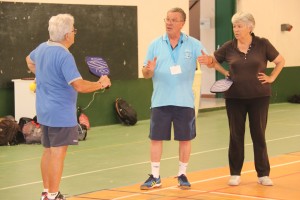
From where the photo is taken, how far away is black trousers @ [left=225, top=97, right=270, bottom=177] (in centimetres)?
750

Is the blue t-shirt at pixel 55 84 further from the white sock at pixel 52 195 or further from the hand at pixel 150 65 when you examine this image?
the hand at pixel 150 65

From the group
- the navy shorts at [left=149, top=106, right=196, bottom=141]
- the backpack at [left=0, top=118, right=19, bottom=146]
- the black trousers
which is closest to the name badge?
the navy shorts at [left=149, top=106, right=196, bottom=141]

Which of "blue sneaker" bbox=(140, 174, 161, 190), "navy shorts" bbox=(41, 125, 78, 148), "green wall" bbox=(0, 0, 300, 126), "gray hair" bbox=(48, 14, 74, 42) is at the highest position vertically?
"gray hair" bbox=(48, 14, 74, 42)

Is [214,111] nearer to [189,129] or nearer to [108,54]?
[108,54]

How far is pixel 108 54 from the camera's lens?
13.7 m

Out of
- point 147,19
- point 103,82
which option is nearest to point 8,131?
point 147,19

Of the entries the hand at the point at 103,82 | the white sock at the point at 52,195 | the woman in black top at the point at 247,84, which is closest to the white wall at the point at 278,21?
the woman in black top at the point at 247,84

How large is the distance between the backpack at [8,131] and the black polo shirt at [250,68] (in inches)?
183

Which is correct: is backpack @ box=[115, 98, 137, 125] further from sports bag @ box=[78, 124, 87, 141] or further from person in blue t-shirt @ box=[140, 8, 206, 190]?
person in blue t-shirt @ box=[140, 8, 206, 190]

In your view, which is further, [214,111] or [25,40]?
[214,111]

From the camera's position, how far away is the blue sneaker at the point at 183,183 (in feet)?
24.3

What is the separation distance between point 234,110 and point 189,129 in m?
0.53

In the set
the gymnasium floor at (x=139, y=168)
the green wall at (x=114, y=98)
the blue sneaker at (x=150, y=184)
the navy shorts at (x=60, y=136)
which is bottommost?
the gymnasium floor at (x=139, y=168)

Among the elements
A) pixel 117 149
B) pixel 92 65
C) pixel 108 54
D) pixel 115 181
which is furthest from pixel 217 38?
pixel 92 65
